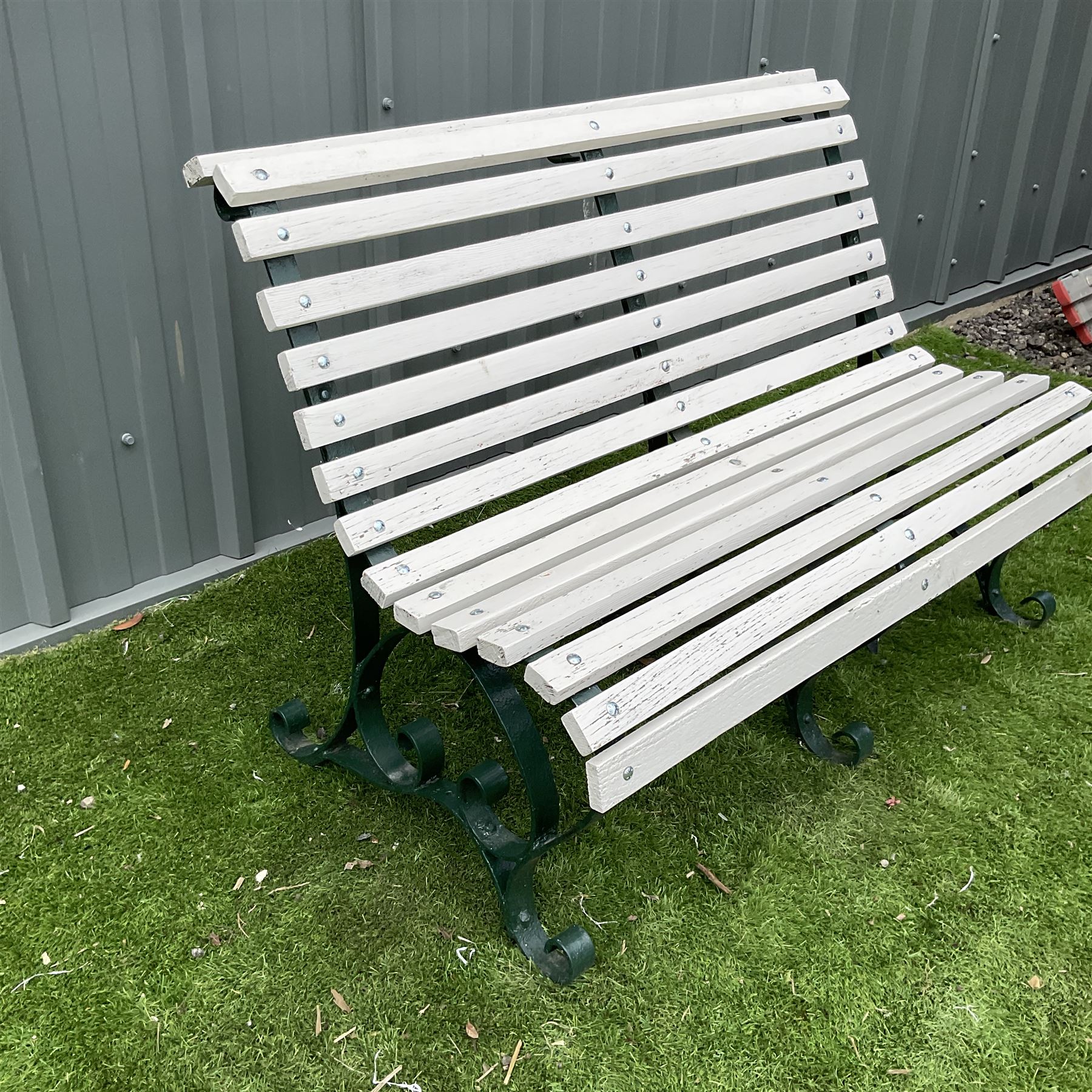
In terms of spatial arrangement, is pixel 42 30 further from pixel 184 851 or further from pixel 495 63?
pixel 184 851

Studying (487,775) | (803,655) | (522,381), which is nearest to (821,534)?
(803,655)

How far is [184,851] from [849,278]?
2323 mm

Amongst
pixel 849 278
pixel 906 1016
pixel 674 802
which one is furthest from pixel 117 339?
→ pixel 906 1016

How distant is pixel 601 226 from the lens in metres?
2.59

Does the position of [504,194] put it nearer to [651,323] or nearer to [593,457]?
[651,323]

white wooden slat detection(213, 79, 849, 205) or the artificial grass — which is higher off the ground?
white wooden slat detection(213, 79, 849, 205)

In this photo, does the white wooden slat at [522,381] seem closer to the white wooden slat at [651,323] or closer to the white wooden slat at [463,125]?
the white wooden slat at [651,323]

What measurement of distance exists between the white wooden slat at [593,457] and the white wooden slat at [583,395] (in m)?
0.05

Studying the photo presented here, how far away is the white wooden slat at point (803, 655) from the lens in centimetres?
175

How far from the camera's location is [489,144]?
94.2 inches

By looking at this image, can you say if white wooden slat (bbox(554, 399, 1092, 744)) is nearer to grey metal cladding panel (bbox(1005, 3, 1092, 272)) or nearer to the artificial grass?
the artificial grass

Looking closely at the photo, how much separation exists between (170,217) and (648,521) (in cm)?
150

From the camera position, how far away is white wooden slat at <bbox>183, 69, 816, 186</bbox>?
204 cm

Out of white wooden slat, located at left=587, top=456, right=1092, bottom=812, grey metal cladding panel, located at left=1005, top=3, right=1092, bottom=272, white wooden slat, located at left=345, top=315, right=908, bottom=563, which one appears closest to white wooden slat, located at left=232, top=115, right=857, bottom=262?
white wooden slat, located at left=345, top=315, right=908, bottom=563
